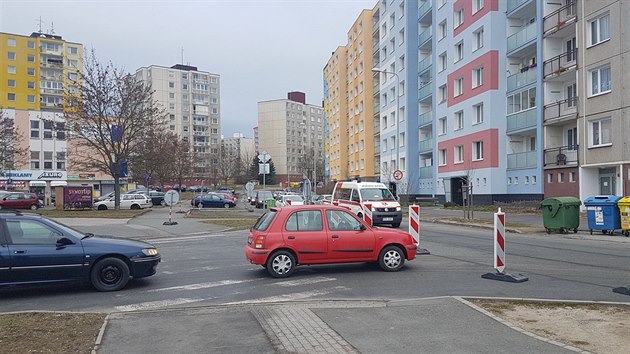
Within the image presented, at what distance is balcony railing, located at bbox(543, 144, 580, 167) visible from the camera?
96.3ft

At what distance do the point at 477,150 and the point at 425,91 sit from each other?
1393 cm

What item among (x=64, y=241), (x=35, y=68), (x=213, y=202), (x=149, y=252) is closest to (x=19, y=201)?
(x=213, y=202)

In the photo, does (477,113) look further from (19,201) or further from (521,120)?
(19,201)

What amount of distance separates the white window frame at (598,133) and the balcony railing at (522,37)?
774 centimetres

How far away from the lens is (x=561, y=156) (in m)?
30.0

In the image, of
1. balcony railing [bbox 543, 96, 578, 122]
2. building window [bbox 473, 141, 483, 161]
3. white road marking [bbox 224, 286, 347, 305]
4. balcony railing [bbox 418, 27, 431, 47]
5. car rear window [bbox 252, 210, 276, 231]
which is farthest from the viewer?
balcony railing [bbox 418, 27, 431, 47]

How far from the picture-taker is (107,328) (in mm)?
6426

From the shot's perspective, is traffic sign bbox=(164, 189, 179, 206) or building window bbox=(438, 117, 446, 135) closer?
traffic sign bbox=(164, 189, 179, 206)

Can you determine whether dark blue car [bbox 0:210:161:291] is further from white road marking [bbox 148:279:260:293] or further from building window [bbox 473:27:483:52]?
building window [bbox 473:27:483:52]

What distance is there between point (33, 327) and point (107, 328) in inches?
36.2

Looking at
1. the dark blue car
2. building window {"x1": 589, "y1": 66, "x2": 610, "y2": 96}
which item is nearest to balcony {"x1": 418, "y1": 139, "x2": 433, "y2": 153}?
building window {"x1": 589, "y1": 66, "x2": 610, "y2": 96}

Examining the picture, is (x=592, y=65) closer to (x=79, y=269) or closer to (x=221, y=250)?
(x=221, y=250)

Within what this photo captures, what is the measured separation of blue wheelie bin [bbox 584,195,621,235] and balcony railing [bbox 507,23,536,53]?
17462mm

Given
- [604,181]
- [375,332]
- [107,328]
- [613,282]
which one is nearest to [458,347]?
[375,332]
